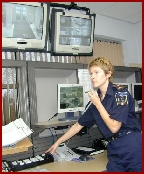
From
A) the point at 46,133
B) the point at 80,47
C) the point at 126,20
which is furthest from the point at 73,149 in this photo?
the point at 126,20

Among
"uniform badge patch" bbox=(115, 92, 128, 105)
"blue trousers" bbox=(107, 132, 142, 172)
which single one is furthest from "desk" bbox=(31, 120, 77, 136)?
"uniform badge patch" bbox=(115, 92, 128, 105)

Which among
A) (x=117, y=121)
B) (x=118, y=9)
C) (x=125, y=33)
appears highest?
(x=118, y=9)

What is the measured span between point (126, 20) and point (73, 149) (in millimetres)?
2512

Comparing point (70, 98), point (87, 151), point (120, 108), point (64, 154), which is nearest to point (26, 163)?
point (64, 154)

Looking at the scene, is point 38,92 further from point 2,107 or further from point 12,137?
point 12,137

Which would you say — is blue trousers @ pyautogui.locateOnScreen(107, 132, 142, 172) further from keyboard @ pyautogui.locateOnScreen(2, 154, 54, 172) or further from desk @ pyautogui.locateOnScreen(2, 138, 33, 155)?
desk @ pyautogui.locateOnScreen(2, 138, 33, 155)

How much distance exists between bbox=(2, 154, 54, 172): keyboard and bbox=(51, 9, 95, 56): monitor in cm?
112

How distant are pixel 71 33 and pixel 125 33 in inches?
68.6

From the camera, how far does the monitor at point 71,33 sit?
2.21 meters

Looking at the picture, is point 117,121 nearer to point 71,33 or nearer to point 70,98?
point 70,98

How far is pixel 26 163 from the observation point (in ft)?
5.62

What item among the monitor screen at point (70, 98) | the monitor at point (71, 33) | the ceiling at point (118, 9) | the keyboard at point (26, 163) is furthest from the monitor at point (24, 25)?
the keyboard at point (26, 163)

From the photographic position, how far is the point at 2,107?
1.87 metres

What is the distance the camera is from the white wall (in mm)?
3350
